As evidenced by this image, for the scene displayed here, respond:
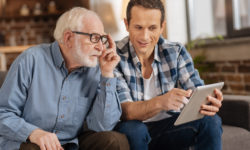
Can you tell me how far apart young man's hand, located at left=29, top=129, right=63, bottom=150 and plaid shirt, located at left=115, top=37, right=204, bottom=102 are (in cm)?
49

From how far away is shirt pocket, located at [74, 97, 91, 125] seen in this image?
156 cm

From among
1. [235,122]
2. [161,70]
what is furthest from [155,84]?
[235,122]

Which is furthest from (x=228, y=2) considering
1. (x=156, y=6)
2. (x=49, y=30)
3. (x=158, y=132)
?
(x=49, y=30)

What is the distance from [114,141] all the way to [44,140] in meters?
0.29

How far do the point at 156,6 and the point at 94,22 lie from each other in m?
0.40

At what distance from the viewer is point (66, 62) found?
1.62 m

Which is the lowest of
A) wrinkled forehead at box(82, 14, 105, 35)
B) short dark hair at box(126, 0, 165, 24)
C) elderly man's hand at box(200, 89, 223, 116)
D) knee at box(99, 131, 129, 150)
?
knee at box(99, 131, 129, 150)

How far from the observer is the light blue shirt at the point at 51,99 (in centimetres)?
144

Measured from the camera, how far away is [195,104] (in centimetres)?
152

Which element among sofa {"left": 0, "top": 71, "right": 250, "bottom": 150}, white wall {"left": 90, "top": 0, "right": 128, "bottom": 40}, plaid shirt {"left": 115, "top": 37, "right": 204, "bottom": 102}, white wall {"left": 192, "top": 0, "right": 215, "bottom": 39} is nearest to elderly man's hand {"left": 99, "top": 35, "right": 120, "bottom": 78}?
plaid shirt {"left": 115, "top": 37, "right": 204, "bottom": 102}

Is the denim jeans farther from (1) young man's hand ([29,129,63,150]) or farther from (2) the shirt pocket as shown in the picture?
(1) young man's hand ([29,129,63,150])

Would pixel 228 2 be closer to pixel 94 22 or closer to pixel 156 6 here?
pixel 156 6

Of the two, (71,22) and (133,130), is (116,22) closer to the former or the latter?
(71,22)

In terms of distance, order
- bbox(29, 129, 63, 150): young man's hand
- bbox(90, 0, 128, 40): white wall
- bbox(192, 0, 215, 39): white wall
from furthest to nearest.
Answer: bbox(90, 0, 128, 40): white wall, bbox(192, 0, 215, 39): white wall, bbox(29, 129, 63, 150): young man's hand
